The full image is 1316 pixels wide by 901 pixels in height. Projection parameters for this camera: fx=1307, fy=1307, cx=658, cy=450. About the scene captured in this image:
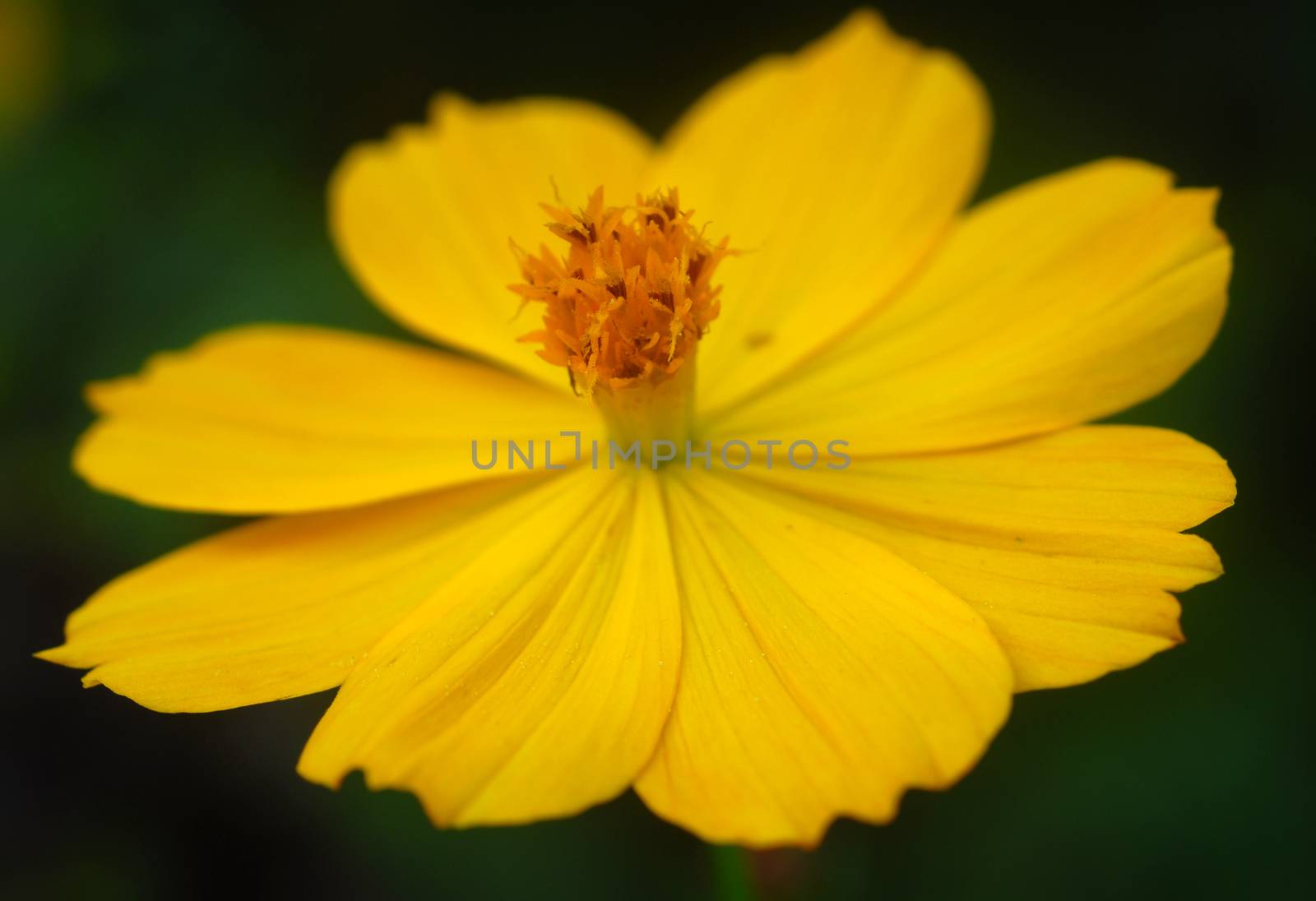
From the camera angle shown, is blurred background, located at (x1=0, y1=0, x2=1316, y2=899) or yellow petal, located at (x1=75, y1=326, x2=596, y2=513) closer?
yellow petal, located at (x1=75, y1=326, x2=596, y2=513)

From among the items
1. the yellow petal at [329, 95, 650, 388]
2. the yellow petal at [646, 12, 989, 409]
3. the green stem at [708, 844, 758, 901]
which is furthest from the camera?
the yellow petal at [329, 95, 650, 388]

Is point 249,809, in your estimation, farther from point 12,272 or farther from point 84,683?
point 12,272

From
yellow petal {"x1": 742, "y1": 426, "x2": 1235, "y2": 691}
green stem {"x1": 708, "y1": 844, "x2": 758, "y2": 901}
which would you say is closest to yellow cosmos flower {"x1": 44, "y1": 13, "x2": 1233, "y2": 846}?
yellow petal {"x1": 742, "y1": 426, "x2": 1235, "y2": 691}

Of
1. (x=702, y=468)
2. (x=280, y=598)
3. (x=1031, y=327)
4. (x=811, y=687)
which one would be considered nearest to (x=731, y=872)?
(x=811, y=687)

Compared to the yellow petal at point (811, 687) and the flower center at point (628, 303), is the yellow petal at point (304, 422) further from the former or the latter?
the yellow petal at point (811, 687)

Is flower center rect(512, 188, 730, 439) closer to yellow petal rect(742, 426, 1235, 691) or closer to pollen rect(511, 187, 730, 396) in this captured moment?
pollen rect(511, 187, 730, 396)

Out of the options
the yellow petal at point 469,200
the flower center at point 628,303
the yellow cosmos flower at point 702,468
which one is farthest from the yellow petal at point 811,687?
the yellow petal at point 469,200

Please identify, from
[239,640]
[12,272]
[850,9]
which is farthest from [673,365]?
[12,272]

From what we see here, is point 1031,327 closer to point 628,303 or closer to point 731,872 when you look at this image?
point 628,303
